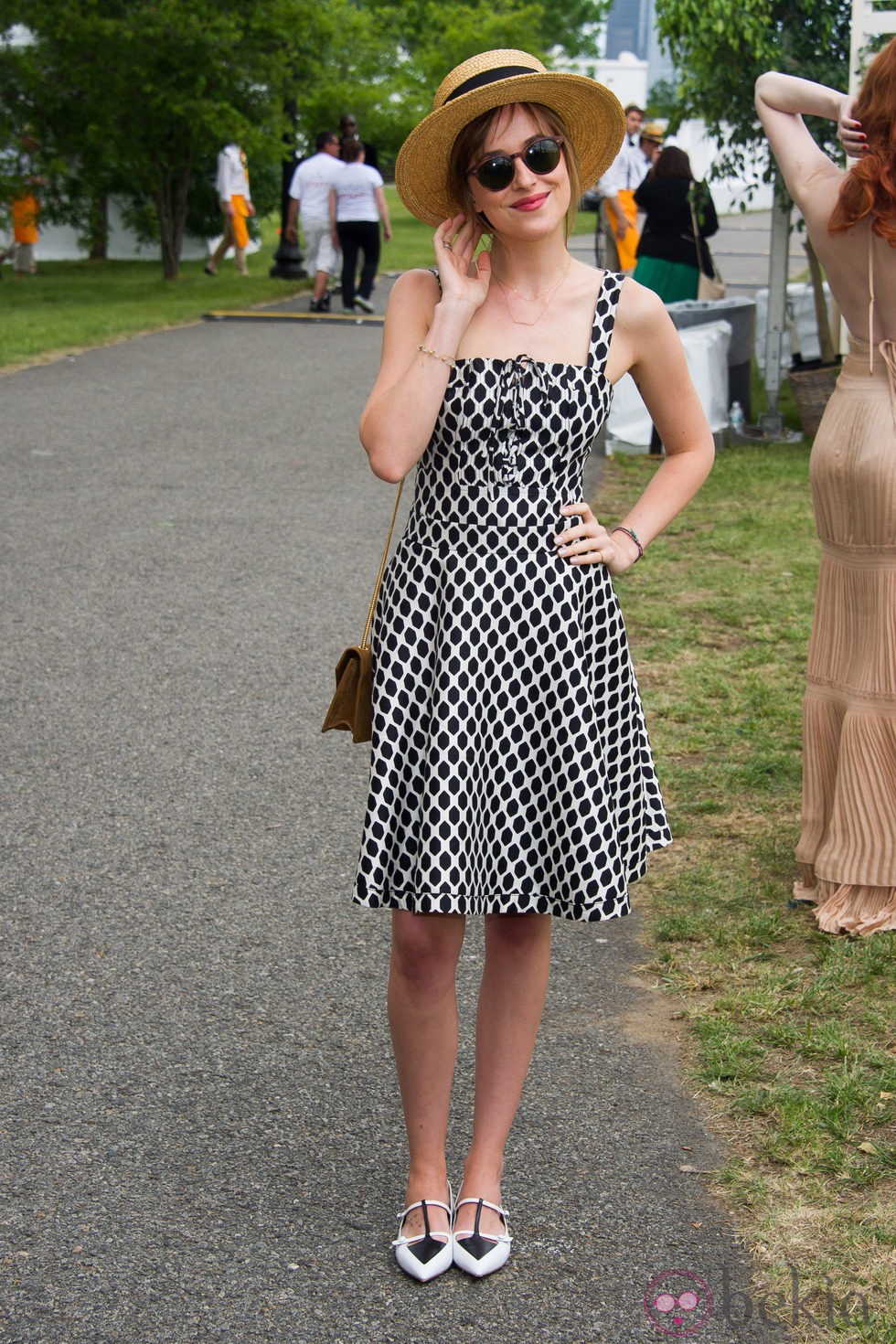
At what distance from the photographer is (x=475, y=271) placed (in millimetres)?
2656

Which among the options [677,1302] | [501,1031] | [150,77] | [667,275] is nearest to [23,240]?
[150,77]

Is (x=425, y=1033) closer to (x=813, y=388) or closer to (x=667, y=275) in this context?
(x=813, y=388)

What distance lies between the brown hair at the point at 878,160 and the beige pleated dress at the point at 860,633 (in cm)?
35

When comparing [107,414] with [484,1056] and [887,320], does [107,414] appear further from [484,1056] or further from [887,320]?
[484,1056]

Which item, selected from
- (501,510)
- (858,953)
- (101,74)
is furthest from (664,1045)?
(101,74)

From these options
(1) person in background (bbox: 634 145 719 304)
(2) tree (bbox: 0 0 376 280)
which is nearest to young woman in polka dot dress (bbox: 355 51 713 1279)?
(1) person in background (bbox: 634 145 719 304)

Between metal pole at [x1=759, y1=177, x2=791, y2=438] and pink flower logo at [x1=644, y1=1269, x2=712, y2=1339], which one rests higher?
metal pole at [x1=759, y1=177, x2=791, y2=438]

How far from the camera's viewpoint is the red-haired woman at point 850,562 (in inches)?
153

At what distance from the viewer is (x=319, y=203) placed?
1761cm

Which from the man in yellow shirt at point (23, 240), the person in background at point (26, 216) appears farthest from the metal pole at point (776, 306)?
the man in yellow shirt at point (23, 240)

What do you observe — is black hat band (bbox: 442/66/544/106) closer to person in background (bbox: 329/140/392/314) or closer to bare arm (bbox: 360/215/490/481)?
bare arm (bbox: 360/215/490/481)

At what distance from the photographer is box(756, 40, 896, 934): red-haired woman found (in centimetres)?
388

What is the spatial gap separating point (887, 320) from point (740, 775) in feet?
5.66

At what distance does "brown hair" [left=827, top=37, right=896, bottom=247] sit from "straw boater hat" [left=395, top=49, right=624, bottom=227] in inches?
42.1
